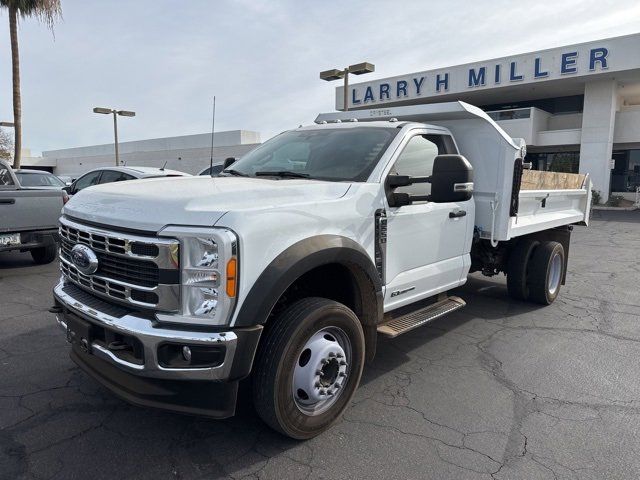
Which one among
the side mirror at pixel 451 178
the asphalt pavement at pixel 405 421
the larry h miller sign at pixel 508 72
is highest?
the larry h miller sign at pixel 508 72

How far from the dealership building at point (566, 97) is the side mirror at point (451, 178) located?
78.6ft

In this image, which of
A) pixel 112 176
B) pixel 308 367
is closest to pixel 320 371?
pixel 308 367

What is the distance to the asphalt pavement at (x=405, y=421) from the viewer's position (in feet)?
9.01

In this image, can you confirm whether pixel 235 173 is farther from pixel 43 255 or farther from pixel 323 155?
pixel 43 255

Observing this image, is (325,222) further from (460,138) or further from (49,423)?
(460,138)

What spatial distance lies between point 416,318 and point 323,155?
155cm

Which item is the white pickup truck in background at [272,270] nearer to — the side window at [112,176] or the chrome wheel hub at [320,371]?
the chrome wheel hub at [320,371]

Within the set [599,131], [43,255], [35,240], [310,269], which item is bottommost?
[43,255]

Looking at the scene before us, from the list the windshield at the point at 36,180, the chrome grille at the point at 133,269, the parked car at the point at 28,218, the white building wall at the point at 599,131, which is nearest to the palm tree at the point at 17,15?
the windshield at the point at 36,180

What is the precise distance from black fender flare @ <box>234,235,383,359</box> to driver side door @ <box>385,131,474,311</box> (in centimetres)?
28

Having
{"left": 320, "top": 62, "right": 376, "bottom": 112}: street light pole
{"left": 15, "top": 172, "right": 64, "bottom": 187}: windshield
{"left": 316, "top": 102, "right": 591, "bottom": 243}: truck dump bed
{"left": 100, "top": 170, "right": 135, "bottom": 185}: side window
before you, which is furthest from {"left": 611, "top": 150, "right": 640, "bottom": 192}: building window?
{"left": 15, "top": 172, "right": 64, "bottom": 187}: windshield

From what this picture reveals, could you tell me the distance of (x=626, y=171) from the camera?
26906 millimetres

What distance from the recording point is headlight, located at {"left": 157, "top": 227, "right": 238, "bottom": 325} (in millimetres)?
2434

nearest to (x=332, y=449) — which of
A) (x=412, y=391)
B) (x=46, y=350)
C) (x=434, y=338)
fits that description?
(x=412, y=391)
